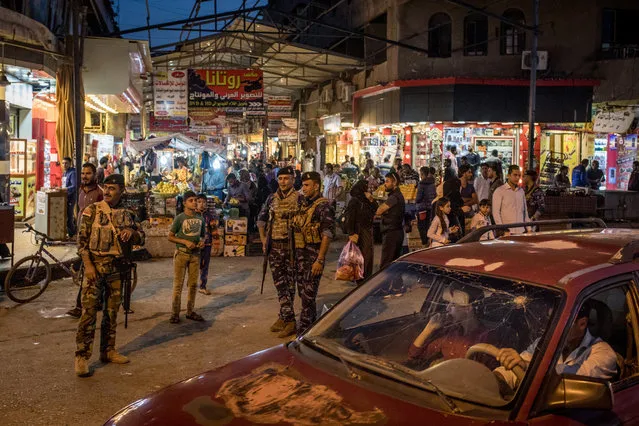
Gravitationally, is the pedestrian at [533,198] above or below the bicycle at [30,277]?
above

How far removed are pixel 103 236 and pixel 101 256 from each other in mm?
200

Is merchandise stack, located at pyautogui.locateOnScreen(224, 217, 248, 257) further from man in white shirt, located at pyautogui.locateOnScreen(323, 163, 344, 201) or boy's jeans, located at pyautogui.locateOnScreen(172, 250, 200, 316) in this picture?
boy's jeans, located at pyautogui.locateOnScreen(172, 250, 200, 316)

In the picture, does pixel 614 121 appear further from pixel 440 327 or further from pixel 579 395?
pixel 579 395

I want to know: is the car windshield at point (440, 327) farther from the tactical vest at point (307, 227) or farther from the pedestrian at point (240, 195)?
the pedestrian at point (240, 195)

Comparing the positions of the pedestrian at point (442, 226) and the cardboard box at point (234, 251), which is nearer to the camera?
the pedestrian at point (442, 226)

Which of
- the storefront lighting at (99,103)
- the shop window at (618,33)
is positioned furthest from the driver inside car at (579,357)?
the shop window at (618,33)

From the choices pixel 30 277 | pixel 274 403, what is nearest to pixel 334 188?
pixel 30 277

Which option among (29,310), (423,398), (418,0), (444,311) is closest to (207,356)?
(29,310)

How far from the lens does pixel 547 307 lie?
343cm

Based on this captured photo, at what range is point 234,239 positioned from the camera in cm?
1509

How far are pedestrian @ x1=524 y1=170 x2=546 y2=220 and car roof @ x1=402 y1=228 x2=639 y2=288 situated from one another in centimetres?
749

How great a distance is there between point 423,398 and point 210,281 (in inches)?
371

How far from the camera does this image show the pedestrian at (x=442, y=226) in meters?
9.91

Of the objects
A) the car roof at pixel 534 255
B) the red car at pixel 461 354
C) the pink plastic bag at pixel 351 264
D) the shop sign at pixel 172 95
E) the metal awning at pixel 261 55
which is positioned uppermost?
the metal awning at pixel 261 55
